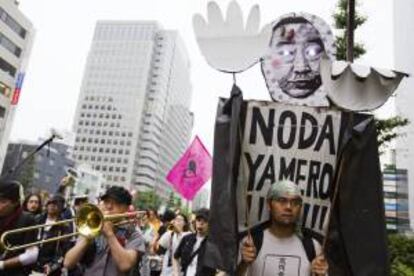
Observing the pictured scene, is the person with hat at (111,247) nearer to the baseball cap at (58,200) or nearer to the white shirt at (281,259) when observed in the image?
the white shirt at (281,259)

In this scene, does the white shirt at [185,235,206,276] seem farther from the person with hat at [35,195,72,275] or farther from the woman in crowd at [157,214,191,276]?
the person with hat at [35,195,72,275]

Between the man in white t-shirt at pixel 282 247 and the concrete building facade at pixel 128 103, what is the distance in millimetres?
136687

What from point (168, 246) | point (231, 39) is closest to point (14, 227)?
point (231, 39)

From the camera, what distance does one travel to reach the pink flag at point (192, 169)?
991 centimetres

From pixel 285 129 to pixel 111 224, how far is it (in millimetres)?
1571

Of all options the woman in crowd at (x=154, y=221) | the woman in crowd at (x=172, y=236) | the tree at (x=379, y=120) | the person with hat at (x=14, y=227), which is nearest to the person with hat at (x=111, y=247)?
the person with hat at (x=14, y=227)

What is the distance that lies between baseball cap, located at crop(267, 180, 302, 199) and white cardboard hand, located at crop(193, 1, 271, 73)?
808 mm

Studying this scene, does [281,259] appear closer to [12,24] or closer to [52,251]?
[52,251]

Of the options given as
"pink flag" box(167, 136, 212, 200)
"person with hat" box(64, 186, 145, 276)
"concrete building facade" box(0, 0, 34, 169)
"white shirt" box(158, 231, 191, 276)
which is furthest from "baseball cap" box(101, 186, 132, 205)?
"concrete building facade" box(0, 0, 34, 169)

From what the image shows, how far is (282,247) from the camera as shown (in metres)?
2.85

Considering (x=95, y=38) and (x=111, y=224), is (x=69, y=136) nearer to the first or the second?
(x=95, y=38)

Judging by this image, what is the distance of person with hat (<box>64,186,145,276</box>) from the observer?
11.3 feet

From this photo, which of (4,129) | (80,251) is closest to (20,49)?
(4,129)

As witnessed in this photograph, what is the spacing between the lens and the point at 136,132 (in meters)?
143
